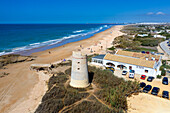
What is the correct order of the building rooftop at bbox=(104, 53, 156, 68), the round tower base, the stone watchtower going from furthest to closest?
1. the building rooftop at bbox=(104, 53, 156, 68)
2. the round tower base
3. the stone watchtower

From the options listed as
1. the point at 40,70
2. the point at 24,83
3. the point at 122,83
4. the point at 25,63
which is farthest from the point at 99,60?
the point at 25,63

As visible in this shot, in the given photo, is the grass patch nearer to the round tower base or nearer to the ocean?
the round tower base

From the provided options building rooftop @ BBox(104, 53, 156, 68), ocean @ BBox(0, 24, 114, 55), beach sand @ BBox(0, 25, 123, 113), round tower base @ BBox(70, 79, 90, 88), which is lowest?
beach sand @ BBox(0, 25, 123, 113)

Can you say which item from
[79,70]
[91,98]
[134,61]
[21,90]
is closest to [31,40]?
[21,90]

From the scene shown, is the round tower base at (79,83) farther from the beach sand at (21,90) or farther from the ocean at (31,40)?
the ocean at (31,40)

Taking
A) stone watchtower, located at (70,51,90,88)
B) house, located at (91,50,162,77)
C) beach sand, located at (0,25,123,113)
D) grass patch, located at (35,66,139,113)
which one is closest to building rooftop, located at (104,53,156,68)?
house, located at (91,50,162,77)

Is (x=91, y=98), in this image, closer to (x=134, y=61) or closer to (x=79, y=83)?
(x=79, y=83)

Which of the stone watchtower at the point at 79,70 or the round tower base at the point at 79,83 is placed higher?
the stone watchtower at the point at 79,70

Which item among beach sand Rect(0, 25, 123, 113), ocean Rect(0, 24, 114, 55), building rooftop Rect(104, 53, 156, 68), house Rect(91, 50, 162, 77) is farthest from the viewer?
ocean Rect(0, 24, 114, 55)

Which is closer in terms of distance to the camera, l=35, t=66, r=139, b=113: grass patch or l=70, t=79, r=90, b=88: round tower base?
l=35, t=66, r=139, b=113: grass patch

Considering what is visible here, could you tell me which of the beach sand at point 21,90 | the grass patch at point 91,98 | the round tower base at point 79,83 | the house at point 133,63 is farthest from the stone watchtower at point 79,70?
the house at point 133,63
